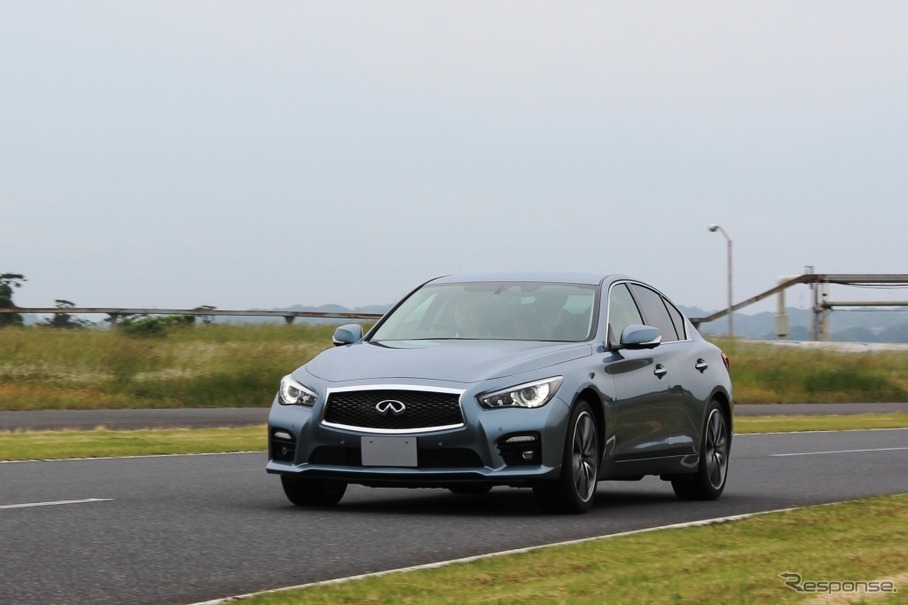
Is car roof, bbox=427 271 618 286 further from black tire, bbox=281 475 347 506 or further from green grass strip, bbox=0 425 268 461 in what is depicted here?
green grass strip, bbox=0 425 268 461

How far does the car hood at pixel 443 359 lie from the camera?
10.7 meters

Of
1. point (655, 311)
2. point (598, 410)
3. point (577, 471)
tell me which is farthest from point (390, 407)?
point (655, 311)

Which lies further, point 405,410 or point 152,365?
point 152,365

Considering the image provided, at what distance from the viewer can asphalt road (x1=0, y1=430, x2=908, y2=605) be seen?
790 centimetres

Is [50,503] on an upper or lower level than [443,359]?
lower

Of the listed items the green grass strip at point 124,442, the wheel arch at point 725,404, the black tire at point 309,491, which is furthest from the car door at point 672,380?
the green grass strip at point 124,442

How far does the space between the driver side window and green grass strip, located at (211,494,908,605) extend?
7.19ft

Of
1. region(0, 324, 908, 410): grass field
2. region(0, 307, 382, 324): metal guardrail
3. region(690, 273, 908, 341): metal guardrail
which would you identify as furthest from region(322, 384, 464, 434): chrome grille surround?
region(690, 273, 908, 341): metal guardrail

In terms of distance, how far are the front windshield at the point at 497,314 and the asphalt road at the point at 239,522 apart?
3.89 ft

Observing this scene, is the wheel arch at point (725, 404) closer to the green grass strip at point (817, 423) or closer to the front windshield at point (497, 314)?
the front windshield at point (497, 314)

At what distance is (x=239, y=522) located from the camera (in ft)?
33.6

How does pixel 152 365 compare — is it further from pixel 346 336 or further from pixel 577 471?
pixel 577 471

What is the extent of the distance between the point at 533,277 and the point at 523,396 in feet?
6.45

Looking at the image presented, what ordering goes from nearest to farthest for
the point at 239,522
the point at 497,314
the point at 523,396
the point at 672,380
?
the point at 239,522, the point at 523,396, the point at 497,314, the point at 672,380
